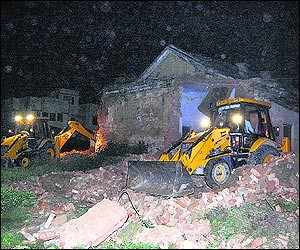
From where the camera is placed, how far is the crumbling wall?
1788 cm

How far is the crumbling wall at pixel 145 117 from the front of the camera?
704 inches

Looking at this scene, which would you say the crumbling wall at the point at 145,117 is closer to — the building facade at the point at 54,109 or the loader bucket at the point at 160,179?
the loader bucket at the point at 160,179

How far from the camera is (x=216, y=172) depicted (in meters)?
9.53

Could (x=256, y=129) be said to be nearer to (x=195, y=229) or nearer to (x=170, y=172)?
(x=170, y=172)

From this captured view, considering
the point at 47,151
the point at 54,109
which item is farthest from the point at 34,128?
the point at 54,109

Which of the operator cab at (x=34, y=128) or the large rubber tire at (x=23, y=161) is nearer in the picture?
the large rubber tire at (x=23, y=161)

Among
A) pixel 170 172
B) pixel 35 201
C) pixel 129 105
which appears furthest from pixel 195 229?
pixel 129 105

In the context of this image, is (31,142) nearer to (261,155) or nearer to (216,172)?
(216,172)

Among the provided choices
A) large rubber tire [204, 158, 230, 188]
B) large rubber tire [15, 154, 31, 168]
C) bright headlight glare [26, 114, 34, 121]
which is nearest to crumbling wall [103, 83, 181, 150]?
bright headlight glare [26, 114, 34, 121]

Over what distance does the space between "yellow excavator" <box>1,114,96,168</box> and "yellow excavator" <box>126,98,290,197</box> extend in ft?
25.1

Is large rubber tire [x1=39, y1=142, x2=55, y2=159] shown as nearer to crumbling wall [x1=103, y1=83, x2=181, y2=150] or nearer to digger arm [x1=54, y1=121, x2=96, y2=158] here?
digger arm [x1=54, y1=121, x2=96, y2=158]

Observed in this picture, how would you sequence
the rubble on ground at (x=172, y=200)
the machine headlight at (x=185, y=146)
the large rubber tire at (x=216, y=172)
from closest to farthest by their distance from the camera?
1. the rubble on ground at (x=172, y=200)
2. the large rubber tire at (x=216, y=172)
3. the machine headlight at (x=185, y=146)

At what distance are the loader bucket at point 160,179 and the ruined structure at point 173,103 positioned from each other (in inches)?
326

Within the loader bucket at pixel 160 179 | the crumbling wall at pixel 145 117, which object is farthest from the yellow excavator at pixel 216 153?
the crumbling wall at pixel 145 117
